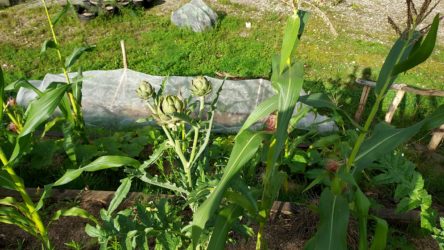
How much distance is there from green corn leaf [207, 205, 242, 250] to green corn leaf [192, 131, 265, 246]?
0.54 feet

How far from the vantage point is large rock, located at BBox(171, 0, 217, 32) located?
6184mm

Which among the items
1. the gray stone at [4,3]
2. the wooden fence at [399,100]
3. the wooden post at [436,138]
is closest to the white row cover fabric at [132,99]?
the wooden fence at [399,100]

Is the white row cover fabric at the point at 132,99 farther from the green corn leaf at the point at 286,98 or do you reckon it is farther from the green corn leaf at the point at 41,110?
the green corn leaf at the point at 286,98

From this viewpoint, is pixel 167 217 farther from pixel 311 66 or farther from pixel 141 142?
pixel 311 66

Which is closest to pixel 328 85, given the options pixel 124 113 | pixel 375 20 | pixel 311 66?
pixel 311 66

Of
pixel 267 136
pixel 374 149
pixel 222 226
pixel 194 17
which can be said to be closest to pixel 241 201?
pixel 222 226

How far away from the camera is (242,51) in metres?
5.63

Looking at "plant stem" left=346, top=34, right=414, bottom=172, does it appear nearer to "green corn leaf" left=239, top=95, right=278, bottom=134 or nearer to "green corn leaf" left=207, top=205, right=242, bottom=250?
"green corn leaf" left=239, top=95, right=278, bottom=134

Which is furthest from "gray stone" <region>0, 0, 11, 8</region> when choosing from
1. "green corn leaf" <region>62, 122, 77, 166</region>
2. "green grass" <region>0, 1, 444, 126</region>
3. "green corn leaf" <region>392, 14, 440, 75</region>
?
"green corn leaf" <region>392, 14, 440, 75</region>

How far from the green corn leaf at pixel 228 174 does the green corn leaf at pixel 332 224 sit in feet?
1.18

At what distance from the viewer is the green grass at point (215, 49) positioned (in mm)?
4867

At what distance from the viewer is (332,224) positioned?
1.25 meters

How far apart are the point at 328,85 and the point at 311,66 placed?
632 millimetres

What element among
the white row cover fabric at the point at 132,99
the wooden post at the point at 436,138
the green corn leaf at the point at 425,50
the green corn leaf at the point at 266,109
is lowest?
the white row cover fabric at the point at 132,99
